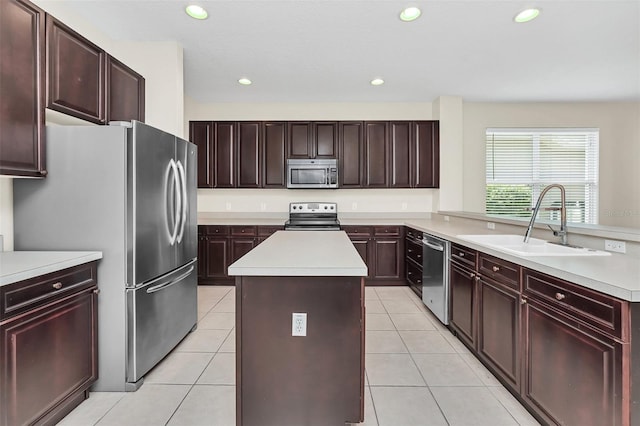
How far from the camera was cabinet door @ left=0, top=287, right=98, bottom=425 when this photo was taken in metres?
1.44

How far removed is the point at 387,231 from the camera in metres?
4.62

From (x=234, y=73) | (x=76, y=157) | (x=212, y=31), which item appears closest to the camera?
(x=76, y=157)

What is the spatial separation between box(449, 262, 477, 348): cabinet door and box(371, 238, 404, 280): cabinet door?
1.66 meters

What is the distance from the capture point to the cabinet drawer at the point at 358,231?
461 cm

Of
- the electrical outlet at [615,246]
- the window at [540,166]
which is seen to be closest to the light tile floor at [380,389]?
the electrical outlet at [615,246]

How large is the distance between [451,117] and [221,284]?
4271 millimetres

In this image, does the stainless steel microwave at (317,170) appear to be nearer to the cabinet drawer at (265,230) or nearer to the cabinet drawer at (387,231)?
the cabinet drawer at (265,230)

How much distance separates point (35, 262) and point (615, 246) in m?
3.29

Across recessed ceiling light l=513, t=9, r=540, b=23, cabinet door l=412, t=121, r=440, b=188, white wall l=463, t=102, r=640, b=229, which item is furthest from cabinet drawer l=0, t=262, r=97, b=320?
white wall l=463, t=102, r=640, b=229

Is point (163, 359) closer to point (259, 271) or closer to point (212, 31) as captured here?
point (259, 271)

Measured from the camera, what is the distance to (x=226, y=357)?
8.22ft

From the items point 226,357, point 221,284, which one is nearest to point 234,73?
point 221,284

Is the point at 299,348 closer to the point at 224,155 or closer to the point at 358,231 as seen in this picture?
the point at 358,231

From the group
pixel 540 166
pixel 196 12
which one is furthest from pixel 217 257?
pixel 540 166
